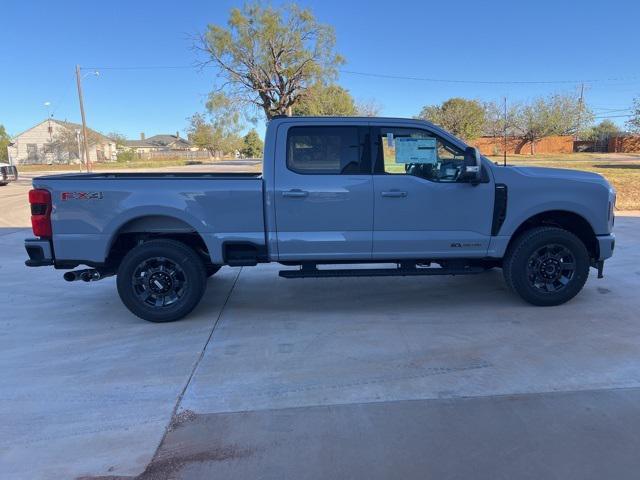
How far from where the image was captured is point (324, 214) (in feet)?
16.4

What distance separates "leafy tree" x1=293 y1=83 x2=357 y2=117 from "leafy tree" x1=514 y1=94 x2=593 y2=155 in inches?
1538

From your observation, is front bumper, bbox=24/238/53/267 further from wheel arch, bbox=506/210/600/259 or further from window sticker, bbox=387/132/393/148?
wheel arch, bbox=506/210/600/259

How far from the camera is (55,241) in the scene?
192 inches

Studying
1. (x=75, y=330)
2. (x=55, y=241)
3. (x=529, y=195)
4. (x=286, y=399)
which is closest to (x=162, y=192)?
(x=55, y=241)

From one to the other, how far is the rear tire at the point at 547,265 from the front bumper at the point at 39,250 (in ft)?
15.7

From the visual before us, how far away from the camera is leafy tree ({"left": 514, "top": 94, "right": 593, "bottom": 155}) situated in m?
62.6

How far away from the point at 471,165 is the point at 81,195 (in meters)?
3.88

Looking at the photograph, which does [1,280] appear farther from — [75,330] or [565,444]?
[565,444]

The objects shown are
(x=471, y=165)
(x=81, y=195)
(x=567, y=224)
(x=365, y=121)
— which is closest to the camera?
(x=81, y=195)

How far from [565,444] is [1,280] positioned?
7250 millimetres

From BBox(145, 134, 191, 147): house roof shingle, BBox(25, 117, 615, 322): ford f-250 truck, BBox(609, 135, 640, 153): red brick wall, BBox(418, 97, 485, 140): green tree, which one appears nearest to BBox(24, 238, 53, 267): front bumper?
BBox(25, 117, 615, 322): ford f-250 truck

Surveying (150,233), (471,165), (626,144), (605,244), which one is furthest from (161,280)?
(626,144)

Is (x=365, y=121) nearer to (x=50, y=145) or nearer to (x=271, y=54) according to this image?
(x=271, y=54)

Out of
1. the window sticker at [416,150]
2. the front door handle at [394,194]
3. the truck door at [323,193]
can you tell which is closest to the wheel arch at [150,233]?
the truck door at [323,193]
